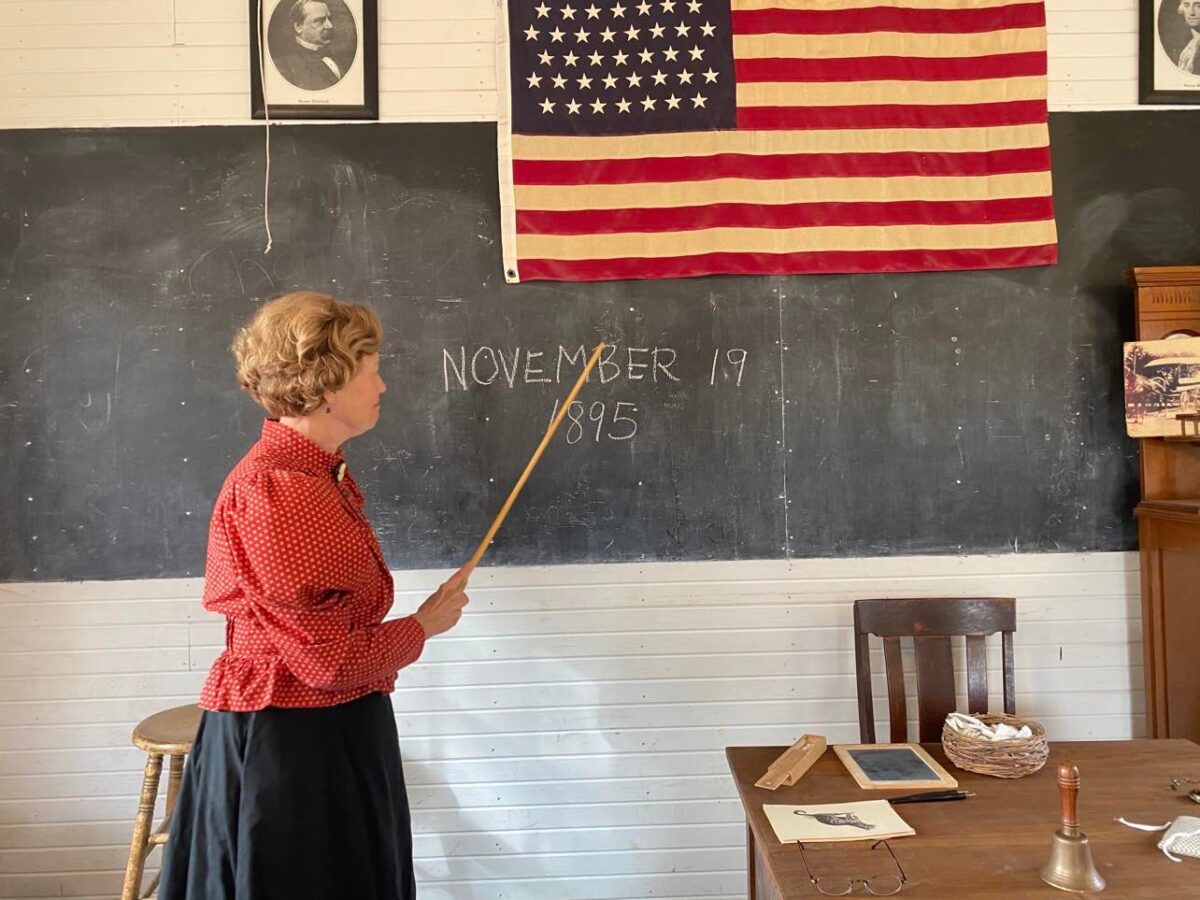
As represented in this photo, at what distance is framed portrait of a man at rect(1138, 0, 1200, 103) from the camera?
266cm

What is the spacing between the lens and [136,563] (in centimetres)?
258

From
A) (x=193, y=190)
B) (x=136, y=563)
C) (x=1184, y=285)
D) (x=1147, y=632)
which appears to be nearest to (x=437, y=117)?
(x=193, y=190)

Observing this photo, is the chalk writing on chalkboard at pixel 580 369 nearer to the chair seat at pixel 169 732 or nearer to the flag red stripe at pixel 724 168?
the flag red stripe at pixel 724 168

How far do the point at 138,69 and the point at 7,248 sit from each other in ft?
2.33

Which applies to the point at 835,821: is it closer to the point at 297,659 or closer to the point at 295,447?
the point at 297,659

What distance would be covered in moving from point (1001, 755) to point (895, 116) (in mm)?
1962

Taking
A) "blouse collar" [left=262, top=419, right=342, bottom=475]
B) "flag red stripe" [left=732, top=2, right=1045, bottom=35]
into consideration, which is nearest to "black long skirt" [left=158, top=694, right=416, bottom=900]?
"blouse collar" [left=262, top=419, right=342, bottom=475]

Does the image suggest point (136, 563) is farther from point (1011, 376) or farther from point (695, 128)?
point (1011, 376)

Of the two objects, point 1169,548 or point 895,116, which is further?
point 895,116

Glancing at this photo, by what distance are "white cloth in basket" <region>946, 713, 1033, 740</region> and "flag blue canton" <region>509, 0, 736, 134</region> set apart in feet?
6.18

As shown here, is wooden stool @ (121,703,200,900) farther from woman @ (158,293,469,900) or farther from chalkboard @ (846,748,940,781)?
chalkboard @ (846,748,940,781)

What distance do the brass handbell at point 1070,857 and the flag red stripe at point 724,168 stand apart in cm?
192

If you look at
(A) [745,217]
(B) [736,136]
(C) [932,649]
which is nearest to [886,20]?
(B) [736,136]

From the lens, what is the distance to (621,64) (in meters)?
2.61
